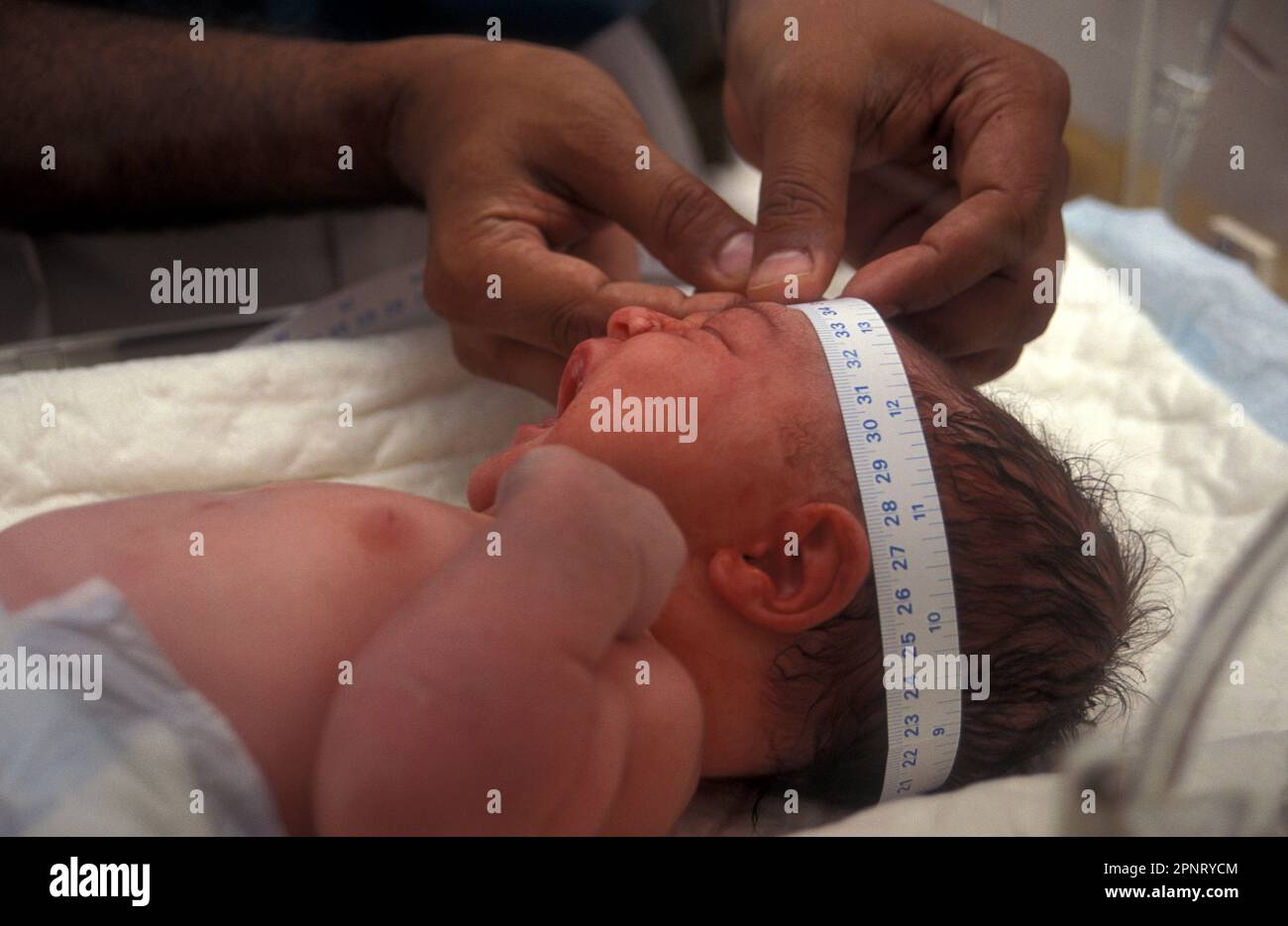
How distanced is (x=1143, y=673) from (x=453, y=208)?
2.30 ft

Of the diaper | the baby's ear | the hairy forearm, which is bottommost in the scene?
the diaper

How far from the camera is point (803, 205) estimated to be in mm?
789

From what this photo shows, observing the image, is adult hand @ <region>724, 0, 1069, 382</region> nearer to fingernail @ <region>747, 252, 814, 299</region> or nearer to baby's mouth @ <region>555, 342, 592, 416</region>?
fingernail @ <region>747, 252, 814, 299</region>

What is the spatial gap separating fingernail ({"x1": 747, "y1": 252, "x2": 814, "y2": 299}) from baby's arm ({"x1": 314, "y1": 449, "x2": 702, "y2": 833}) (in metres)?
0.23

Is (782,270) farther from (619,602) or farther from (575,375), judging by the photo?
(619,602)

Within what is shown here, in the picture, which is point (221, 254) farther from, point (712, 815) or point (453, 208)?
point (712, 815)

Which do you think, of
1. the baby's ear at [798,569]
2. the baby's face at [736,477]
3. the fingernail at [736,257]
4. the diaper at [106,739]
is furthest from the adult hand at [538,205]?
the diaper at [106,739]

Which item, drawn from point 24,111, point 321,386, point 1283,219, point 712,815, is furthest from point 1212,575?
point 24,111

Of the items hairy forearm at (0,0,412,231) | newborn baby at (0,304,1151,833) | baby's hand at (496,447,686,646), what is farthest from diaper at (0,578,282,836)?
hairy forearm at (0,0,412,231)

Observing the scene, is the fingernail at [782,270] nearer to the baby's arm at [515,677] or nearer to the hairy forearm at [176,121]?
the baby's arm at [515,677]

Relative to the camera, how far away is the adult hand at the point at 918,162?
80 cm

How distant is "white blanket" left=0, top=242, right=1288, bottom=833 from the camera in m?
0.96

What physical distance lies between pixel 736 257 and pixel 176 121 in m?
0.72

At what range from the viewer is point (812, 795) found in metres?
0.77
